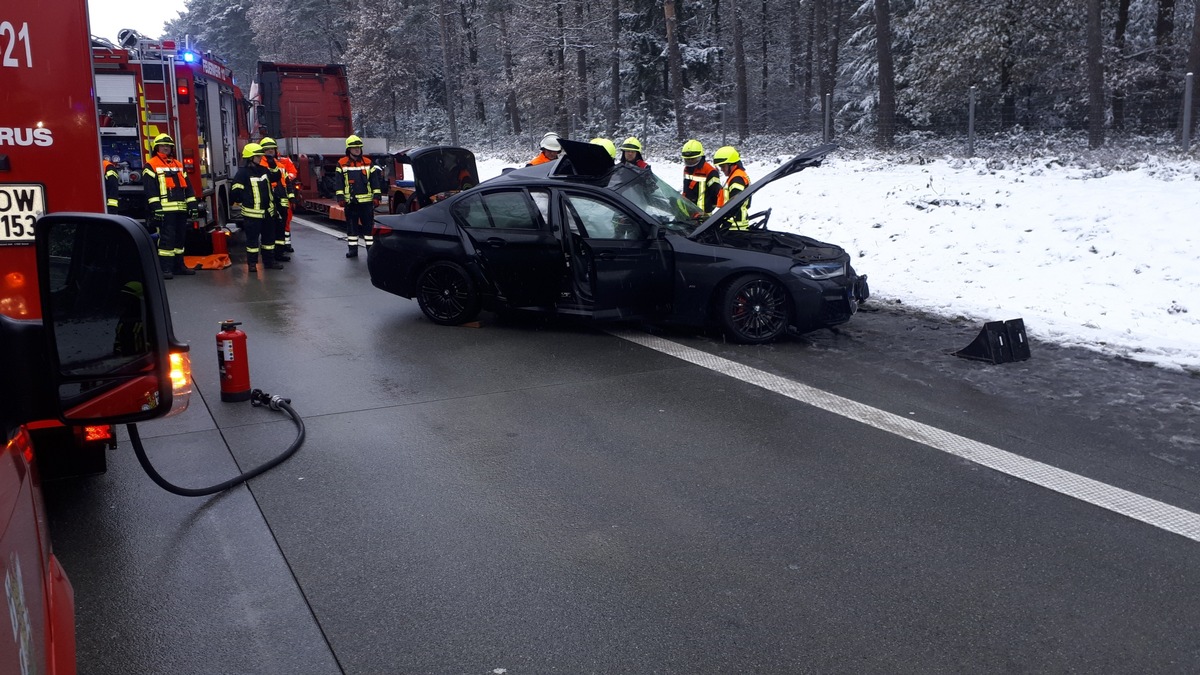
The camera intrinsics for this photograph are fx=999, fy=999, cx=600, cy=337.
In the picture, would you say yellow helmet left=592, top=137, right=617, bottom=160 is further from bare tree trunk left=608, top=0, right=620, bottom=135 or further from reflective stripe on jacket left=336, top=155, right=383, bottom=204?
bare tree trunk left=608, top=0, right=620, bottom=135

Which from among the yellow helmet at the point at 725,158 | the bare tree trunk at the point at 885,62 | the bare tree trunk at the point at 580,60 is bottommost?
the yellow helmet at the point at 725,158

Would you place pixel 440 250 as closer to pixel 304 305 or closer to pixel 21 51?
pixel 304 305

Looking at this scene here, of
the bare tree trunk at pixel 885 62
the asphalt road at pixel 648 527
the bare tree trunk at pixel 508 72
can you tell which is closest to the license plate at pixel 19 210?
the asphalt road at pixel 648 527

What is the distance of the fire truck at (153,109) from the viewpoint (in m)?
13.9

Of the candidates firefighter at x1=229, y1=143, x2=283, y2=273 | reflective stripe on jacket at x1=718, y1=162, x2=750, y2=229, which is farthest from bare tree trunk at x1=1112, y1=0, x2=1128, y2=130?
firefighter at x1=229, y1=143, x2=283, y2=273

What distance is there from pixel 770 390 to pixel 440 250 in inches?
157

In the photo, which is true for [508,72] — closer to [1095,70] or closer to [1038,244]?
[1095,70]

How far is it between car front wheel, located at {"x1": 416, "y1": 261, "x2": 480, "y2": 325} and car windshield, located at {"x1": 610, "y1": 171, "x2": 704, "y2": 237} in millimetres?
1785

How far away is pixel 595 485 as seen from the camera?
17.9 ft

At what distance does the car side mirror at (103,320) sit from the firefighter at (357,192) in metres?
13.3

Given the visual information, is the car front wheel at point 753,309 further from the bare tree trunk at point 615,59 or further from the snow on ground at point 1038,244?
the bare tree trunk at point 615,59

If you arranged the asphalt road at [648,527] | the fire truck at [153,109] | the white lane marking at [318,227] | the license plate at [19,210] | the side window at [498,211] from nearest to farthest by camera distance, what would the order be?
the asphalt road at [648,527]
the license plate at [19,210]
the side window at [498,211]
the fire truck at [153,109]
the white lane marking at [318,227]

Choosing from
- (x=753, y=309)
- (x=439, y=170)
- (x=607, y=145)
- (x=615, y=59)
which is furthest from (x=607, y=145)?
(x=615, y=59)

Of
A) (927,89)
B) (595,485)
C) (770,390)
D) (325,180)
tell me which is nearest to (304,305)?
(770,390)
